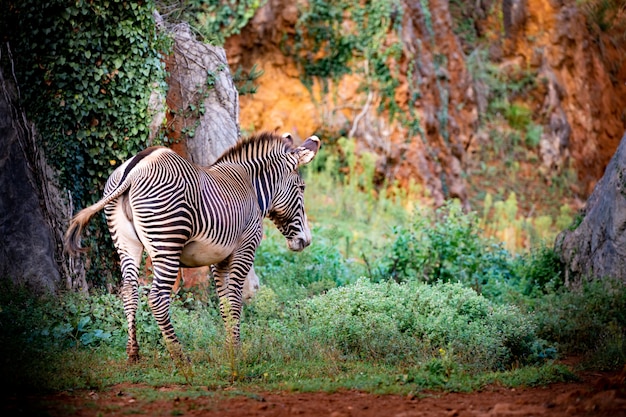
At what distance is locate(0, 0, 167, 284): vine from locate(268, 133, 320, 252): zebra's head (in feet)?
7.07

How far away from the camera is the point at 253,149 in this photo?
9969 mm

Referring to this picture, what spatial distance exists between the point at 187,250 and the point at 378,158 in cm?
1221

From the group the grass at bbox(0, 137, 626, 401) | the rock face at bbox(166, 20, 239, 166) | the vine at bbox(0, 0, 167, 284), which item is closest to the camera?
the grass at bbox(0, 137, 626, 401)

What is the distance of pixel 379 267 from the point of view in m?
13.9

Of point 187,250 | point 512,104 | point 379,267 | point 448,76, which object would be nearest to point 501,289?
point 379,267

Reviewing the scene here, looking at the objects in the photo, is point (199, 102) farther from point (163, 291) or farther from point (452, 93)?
point (452, 93)

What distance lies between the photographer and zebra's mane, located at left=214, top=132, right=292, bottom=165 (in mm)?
9922

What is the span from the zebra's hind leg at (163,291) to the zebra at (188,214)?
0.01 metres

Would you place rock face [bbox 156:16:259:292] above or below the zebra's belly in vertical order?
above

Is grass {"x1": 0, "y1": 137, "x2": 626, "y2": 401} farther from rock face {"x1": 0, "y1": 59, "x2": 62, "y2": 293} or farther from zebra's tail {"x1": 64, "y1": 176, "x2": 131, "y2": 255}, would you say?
zebra's tail {"x1": 64, "y1": 176, "x2": 131, "y2": 255}

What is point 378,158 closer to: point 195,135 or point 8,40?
point 195,135

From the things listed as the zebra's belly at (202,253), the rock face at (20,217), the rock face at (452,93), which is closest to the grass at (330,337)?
the rock face at (20,217)

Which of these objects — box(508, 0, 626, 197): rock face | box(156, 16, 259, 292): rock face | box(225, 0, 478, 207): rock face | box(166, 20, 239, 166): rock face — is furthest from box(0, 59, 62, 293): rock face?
box(508, 0, 626, 197): rock face

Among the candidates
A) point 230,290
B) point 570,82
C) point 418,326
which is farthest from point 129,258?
point 570,82
